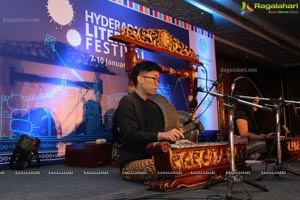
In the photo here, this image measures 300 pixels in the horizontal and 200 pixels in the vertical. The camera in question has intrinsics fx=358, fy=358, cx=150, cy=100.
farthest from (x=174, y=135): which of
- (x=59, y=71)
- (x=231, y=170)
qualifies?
(x=59, y=71)

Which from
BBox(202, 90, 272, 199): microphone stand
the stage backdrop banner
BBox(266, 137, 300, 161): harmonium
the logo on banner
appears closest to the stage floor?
BBox(202, 90, 272, 199): microphone stand

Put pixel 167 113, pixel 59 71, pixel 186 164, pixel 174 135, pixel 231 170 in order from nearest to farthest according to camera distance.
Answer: pixel 231 170 → pixel 174 135 → pixel 186 164 → pixel 167 113 → pixel 59 71

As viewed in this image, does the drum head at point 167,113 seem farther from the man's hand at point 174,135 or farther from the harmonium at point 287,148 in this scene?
the harmonium at point 287,148

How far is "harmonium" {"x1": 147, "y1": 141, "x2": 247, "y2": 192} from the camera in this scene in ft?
6.71

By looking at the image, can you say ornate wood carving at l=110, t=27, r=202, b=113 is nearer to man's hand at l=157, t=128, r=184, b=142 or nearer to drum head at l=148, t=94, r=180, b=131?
drum head at l=148, t=94, r=180, b=131

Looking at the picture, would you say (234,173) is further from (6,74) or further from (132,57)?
(6,74)

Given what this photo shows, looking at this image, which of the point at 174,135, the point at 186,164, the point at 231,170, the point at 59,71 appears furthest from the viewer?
the point at 59,71

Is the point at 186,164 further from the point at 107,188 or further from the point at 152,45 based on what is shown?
the point at 152,45

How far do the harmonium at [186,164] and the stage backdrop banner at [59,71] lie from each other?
5.76 ft

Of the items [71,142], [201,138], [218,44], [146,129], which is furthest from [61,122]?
[218,44]

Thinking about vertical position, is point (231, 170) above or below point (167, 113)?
below

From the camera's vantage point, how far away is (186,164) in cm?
216

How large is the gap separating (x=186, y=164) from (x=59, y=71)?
2.02 metres

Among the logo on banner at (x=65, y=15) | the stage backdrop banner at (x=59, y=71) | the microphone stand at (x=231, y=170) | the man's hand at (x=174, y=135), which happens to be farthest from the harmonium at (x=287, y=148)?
the logo on banner at (x=65, y=15)
